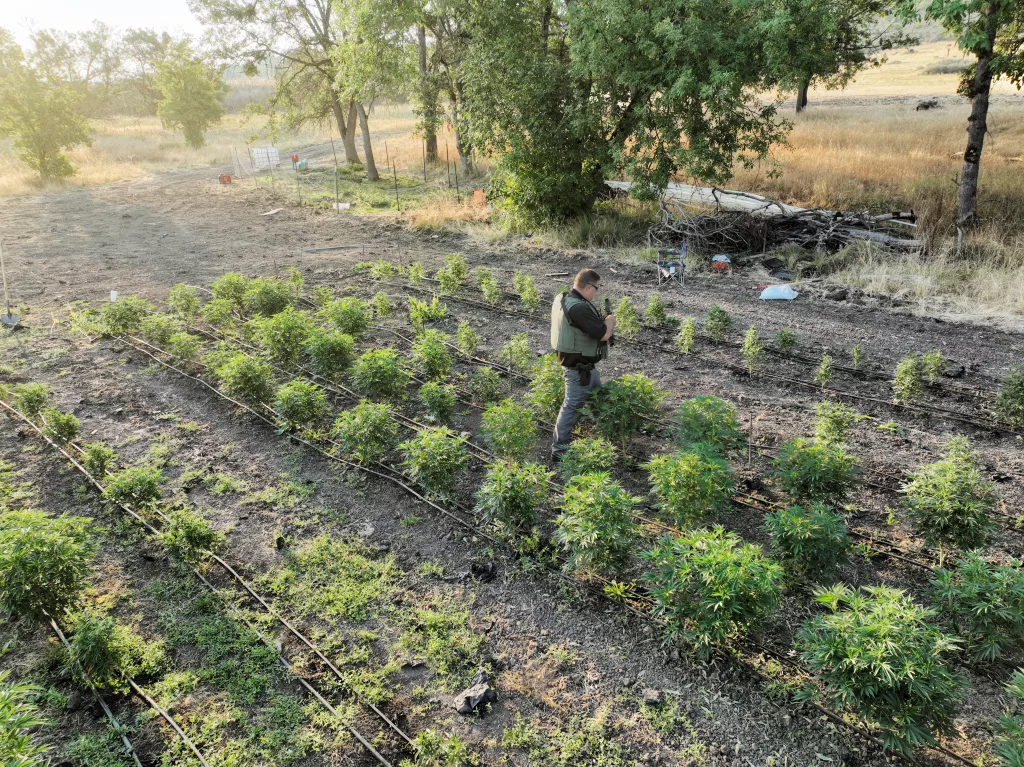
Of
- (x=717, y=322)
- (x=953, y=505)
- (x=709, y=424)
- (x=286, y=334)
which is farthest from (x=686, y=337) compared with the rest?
(x=286, y=334)

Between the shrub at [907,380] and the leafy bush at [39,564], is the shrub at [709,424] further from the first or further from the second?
the leafy bush at [39,564]

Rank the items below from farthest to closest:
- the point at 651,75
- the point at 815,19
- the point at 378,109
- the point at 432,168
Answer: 1. the point at 378,109
2. the point at 432,168
3. the point at 651,75
4. the point at 815,19

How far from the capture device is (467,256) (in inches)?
660

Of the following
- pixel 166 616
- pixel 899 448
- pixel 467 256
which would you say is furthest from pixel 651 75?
pixel 166 616

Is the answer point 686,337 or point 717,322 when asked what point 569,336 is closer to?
point 686,337

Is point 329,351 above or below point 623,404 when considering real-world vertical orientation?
above

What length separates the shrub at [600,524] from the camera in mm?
5070

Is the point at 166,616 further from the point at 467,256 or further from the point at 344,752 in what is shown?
the point at 467,256

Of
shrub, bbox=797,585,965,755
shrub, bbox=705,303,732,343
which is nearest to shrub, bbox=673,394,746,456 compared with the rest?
shrub, bbox=797,585,965,755

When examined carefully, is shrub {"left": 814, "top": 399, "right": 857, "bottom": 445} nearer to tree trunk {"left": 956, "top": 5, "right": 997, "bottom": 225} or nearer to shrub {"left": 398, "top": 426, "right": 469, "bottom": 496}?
shrub {"left": 398, "top": 426, "right": 469, "bottom": 496}

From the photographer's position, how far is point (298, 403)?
24.8ft

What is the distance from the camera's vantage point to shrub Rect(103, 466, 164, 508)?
6113mm

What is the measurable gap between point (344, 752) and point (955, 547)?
5.53 m

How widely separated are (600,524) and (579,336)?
2.22 metres
